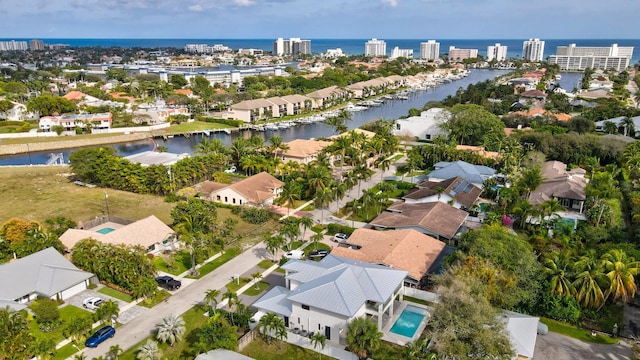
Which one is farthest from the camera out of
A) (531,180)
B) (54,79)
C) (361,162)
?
(54,79)

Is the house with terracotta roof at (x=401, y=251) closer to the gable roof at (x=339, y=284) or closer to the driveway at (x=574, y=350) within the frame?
the gable roof at (x=339, y=284)

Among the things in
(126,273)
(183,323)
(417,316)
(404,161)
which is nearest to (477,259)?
(417,316)

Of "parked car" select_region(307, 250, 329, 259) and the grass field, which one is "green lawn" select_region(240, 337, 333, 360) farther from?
the grass field

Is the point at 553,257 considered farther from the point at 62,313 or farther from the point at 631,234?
the point at 62,313

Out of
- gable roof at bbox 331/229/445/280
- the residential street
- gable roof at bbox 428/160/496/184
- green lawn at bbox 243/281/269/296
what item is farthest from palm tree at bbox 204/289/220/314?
gable roof at bbox 428/160/496/184

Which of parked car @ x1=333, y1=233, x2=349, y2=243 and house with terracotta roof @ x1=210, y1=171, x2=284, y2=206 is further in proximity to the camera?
house with terracotta roof @ x1=210, y1=171, x2=284, y2=206
